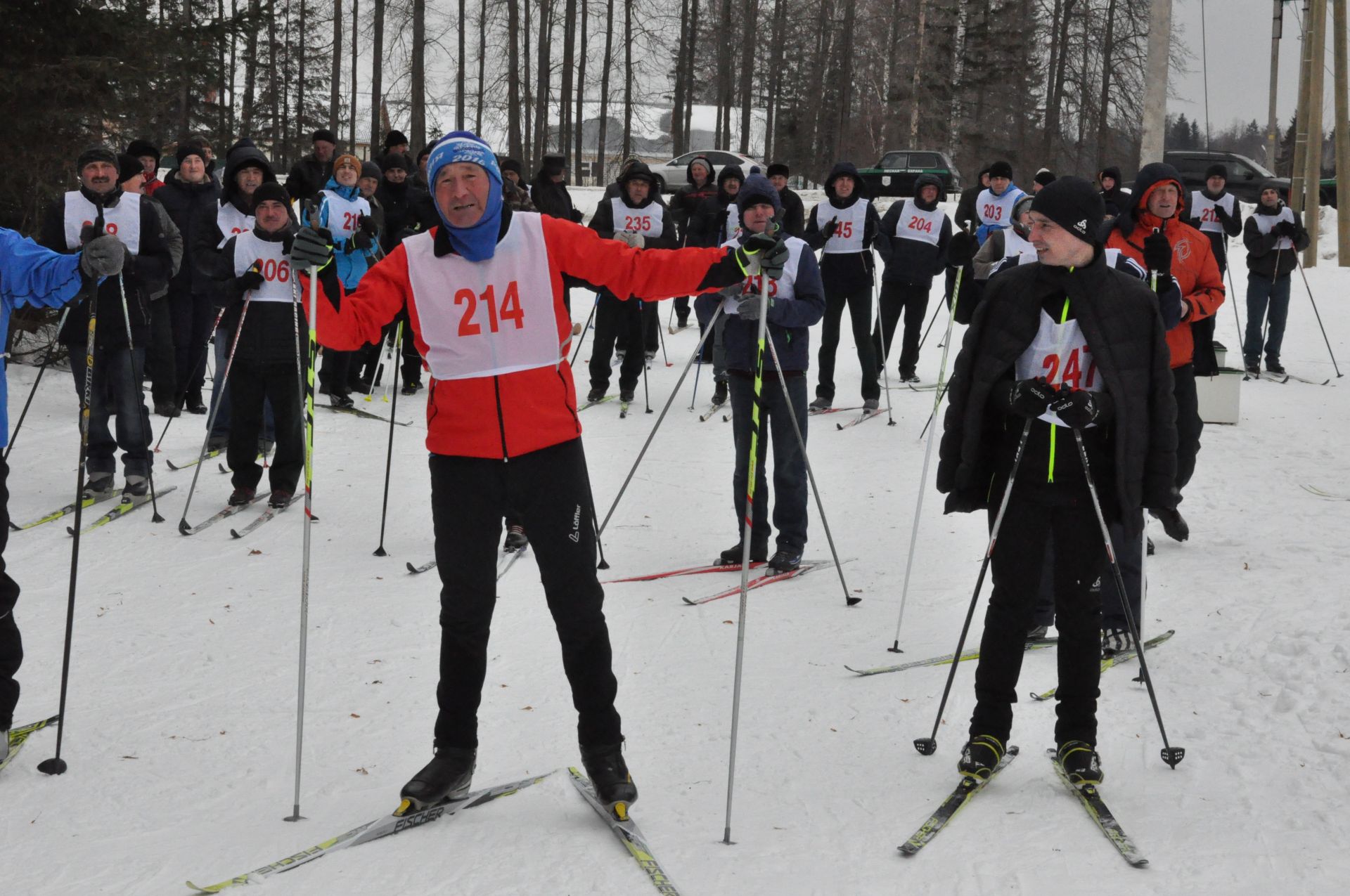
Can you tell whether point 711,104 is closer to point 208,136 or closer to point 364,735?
point 208,136

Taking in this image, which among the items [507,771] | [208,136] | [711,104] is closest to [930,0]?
[711,104]

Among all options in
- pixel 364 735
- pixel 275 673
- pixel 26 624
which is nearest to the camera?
pixel 364 735

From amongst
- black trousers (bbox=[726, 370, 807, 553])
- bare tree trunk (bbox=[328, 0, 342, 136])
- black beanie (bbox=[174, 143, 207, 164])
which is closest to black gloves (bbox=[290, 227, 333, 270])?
black trousers (bbox=[726, 370, 807, 553])

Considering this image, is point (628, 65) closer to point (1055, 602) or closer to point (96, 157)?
point (96, 157)

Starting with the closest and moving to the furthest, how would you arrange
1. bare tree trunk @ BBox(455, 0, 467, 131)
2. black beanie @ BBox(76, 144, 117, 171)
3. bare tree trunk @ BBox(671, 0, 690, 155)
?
black beanie @ BBox(76, 144, 117, 171), bare tree trunk @ BBox(455, 0, 467, 131), bare tree trunk @ BBox(671, 0, 690, 155)

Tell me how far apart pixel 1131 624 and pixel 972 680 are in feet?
3.98

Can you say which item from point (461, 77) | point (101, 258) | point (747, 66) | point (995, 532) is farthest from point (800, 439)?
point (747, 66)

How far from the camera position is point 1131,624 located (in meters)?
3.97

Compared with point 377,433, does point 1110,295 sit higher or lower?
higher

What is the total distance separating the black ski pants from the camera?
36.2 ft

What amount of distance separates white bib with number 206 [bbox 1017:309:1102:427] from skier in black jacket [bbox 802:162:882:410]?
21.8 feet

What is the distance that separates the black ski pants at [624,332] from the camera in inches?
435

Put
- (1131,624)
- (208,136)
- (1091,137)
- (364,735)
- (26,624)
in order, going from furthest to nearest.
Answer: (1091,137)
(208,136)
(26,624)
(364,735)
(1131,624)

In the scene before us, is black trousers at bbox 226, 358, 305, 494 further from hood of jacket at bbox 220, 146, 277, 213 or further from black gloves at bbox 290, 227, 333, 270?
black gloves at bbox 290, 227, 333, 270
